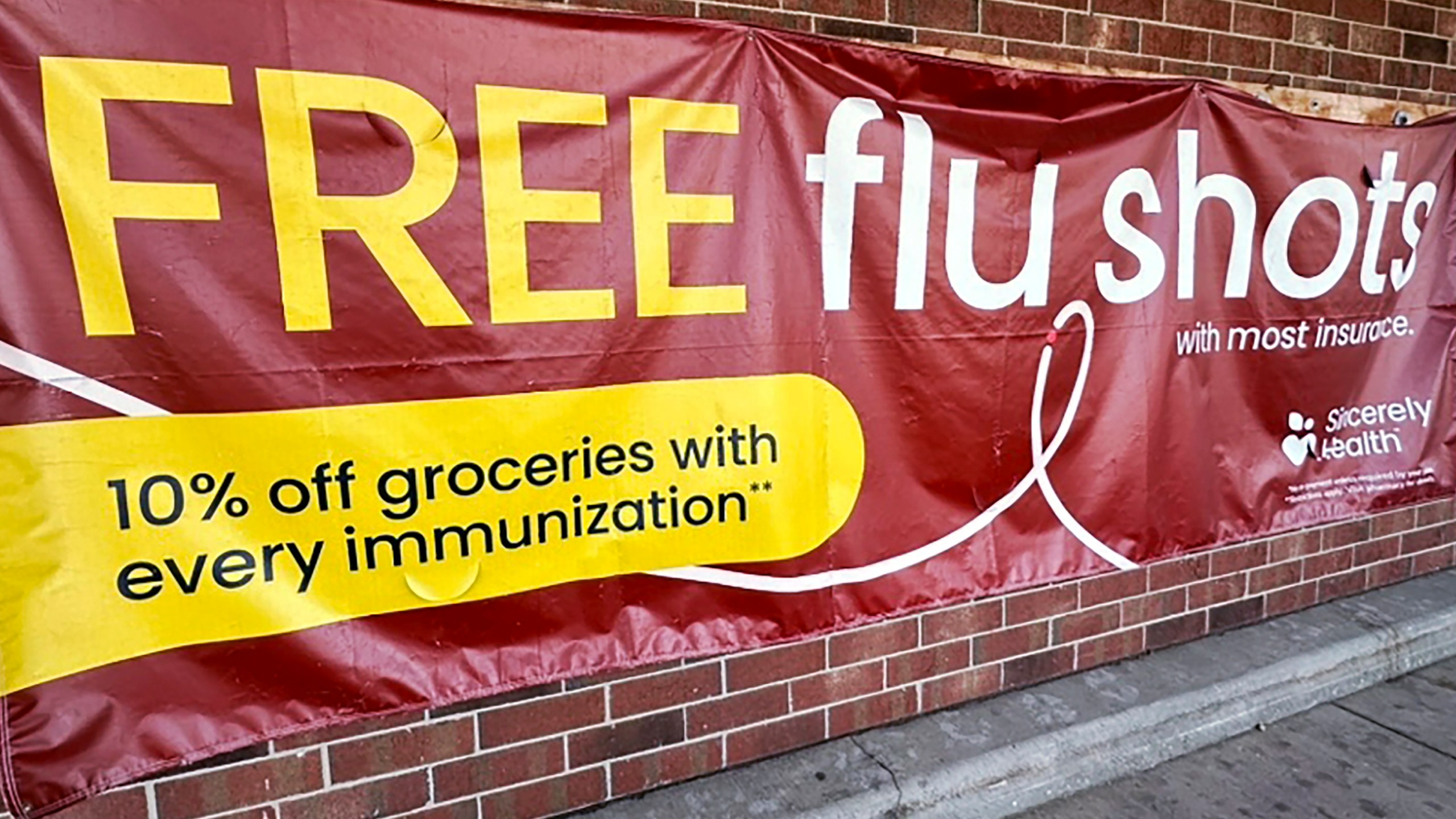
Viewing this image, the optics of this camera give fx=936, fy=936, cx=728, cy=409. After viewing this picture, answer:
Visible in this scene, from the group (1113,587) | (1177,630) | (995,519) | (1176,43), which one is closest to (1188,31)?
(1176,43)

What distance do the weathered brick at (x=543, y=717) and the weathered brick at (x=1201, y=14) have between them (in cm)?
283

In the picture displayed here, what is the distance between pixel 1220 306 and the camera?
311 cm

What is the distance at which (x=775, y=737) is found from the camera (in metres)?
2.74

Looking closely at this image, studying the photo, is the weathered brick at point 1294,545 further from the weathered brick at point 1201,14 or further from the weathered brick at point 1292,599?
the weathered brick at point 1201,14

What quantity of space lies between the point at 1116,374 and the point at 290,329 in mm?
2357

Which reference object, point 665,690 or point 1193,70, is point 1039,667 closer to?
point 665,690

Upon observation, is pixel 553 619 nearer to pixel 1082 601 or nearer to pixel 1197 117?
pixel 1082 601

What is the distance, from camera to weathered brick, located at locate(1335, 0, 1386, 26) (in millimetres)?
3484

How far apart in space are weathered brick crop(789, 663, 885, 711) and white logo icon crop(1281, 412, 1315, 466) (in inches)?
68.7

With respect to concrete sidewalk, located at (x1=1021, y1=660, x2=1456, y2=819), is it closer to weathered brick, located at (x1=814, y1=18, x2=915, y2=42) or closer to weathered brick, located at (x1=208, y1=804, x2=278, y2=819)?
weathered brick, located at (x1=208, y1=804, x2=278, y2=819)

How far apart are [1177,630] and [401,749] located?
273cm

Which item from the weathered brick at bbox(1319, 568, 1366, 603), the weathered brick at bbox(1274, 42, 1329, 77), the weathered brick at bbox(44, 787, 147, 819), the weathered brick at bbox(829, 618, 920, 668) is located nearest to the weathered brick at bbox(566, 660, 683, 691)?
the weathered brick at bbox(829, 618, 920, 668)

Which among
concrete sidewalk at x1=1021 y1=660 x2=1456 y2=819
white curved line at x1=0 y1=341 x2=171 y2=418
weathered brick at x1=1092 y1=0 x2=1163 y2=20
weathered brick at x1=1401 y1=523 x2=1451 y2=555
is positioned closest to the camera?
white curved line at x1=0 y1=341 x2=171 y2=418

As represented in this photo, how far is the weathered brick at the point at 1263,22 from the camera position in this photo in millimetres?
3258
